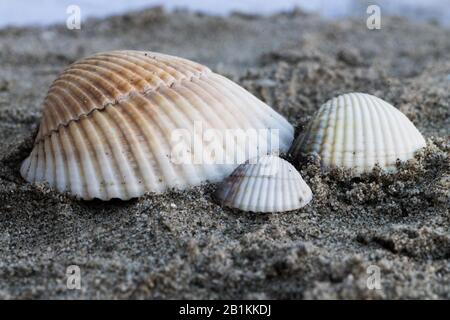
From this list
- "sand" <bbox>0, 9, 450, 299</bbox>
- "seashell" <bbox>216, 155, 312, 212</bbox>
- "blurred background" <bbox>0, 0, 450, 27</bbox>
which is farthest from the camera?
"blurred background" <bbox>0, 0, 450, 27</bbox>

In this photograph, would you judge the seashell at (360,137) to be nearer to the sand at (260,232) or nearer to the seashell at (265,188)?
the sand at (260,232)

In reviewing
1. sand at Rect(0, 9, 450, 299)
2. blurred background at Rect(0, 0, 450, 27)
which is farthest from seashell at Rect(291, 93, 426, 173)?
blurred background at Rect(0, 0, 450, 27)

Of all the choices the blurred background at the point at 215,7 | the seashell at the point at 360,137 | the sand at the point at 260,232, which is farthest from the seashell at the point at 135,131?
the blurred background at the point at 215,7

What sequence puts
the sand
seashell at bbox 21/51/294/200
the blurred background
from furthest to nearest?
the blurred background
seashell at bbox 21/51/294/200
the sand

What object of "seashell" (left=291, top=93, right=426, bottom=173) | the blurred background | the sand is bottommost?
the sand

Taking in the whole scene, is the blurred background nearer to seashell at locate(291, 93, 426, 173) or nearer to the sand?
the sand

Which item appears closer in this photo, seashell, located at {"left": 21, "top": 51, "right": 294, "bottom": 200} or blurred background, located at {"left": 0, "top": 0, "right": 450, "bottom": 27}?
seashell, located at {"left": 21, "top": 51, "right": 294, "bottom": 200}

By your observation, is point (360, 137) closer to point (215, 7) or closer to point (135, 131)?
point (135, 131)
